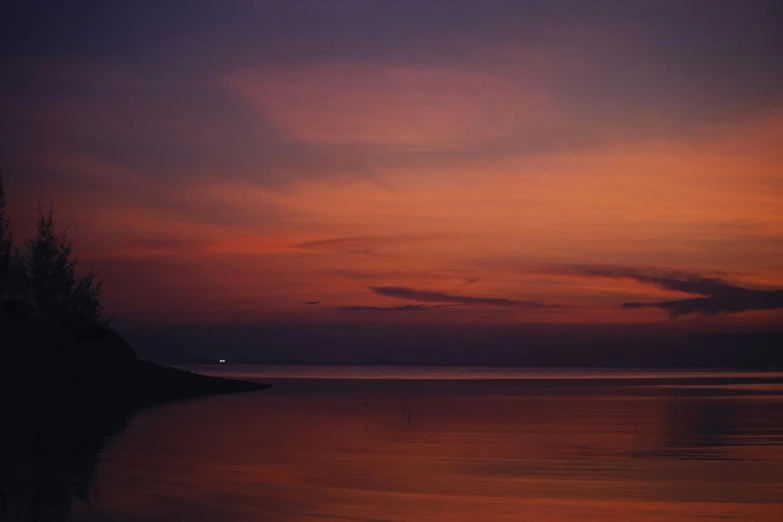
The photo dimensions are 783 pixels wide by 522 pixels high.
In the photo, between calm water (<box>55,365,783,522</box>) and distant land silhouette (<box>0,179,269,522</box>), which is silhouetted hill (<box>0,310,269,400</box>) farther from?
calm water (<box>55,365,783,522</box>)

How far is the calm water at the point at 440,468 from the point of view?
2125cm

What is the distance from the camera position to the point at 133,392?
79.0 m

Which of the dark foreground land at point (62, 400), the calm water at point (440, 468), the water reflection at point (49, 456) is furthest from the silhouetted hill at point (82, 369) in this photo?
the calm water at point (440, 468)

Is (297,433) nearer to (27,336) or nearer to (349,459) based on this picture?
(349,459)

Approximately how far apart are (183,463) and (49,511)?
984 centimetres

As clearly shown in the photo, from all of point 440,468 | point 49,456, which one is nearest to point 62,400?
point 49,456

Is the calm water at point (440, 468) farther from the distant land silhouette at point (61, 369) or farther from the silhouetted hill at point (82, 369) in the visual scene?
the silhouetted hill at point (82, 369)

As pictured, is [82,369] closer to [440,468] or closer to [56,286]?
[56,286]

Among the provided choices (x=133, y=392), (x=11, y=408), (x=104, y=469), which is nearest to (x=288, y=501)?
(x=104, y=469)

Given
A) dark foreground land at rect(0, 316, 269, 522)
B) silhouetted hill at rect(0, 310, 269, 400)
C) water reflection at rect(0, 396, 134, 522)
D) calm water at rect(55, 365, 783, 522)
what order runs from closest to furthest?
water reflection at rect(0, 396, 134, 522) < calm water at rect(55, 365, 783, 522) < dark foreground land at rect(0, 316, 269, 522) < silhouetted hill at rect(0, 310, 269, 400)

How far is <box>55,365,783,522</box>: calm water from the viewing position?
21250 mm

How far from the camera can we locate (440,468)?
2877 centimetres

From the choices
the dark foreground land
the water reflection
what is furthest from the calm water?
the dark foreground land

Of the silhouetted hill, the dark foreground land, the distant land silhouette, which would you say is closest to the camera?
the dark foreground land
